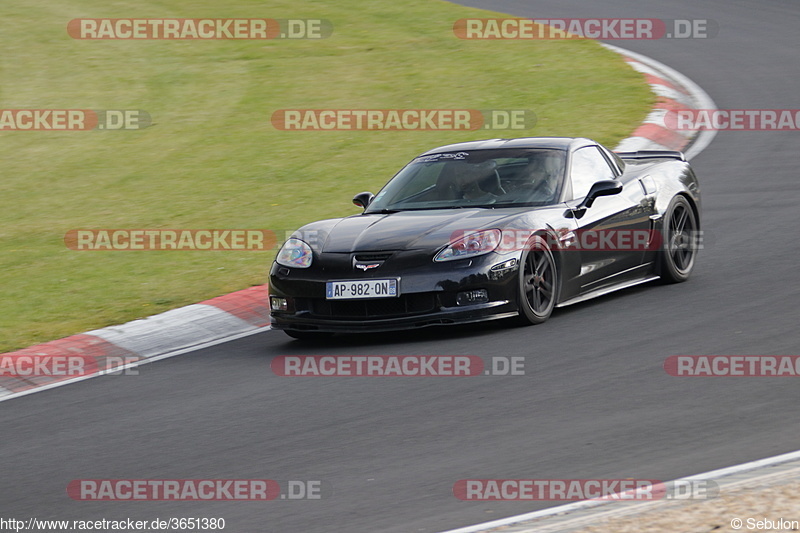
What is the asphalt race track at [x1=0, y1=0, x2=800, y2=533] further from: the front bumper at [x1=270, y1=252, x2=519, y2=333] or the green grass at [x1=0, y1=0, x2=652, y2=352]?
the green grass at [x1=0, y1=0, x2=652, y2=352]

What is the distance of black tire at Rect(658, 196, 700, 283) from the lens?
920 cm

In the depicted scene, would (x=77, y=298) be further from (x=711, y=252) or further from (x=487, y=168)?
(x=711, y=252)

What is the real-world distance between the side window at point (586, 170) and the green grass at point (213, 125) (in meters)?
3.04

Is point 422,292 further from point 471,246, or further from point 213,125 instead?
point 213,125

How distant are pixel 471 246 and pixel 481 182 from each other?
3.49ft

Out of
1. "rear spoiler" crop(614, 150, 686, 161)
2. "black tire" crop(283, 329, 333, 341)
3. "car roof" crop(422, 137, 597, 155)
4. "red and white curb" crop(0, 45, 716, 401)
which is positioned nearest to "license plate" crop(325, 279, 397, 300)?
"black tire" crop(283, 329, 333, 341)

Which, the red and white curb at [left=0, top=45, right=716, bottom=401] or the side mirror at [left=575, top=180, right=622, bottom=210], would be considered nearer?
the red and white curb at [left=0, top=45, right=716, bottom=401]

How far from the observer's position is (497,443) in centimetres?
571

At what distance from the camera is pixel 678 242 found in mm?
9430

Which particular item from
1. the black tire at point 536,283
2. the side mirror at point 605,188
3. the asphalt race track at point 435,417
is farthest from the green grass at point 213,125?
the side mirror at point 605,188

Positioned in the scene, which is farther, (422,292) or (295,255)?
(295,255)

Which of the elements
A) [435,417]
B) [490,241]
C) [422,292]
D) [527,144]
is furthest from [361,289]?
[527,144]

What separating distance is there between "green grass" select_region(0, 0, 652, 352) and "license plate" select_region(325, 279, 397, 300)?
214 cm

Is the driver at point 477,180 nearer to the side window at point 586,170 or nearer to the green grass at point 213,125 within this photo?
the side window at point 586,170
